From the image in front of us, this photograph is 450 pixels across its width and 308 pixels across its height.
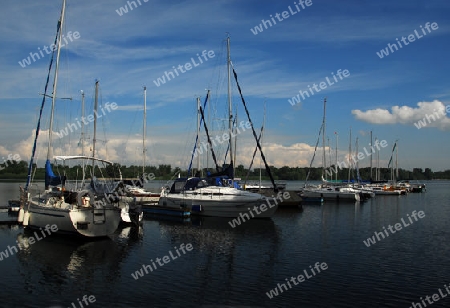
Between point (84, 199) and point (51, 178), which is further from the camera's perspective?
point (51, 178)

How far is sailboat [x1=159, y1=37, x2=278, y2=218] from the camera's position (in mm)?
38722

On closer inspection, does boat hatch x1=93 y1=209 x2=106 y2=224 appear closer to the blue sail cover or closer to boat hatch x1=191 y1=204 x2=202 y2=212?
the blue sail cover

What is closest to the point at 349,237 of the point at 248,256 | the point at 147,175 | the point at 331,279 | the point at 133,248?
the point at 248,256

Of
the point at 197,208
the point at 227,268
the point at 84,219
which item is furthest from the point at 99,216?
the point at 197,208

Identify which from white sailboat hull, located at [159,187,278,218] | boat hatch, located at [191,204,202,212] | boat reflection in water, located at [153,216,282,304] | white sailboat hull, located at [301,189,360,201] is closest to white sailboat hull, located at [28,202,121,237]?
boat reflection in water, located at [153,216,282,304]

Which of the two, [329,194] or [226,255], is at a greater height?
[329,194]

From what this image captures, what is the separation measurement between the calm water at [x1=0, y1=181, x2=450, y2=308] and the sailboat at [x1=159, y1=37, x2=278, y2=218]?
5.56m

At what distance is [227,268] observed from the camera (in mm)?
20000

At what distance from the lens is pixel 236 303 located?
14953 millimetres

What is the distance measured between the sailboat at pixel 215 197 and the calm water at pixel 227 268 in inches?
219

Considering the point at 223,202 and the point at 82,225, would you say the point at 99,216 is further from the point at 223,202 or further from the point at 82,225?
the point at 223,202

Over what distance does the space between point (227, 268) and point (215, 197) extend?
20007 millimetres

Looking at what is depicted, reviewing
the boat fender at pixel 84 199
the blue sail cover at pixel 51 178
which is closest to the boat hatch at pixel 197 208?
the blue sail cover at pixel 51 178

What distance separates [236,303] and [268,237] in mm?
14967
